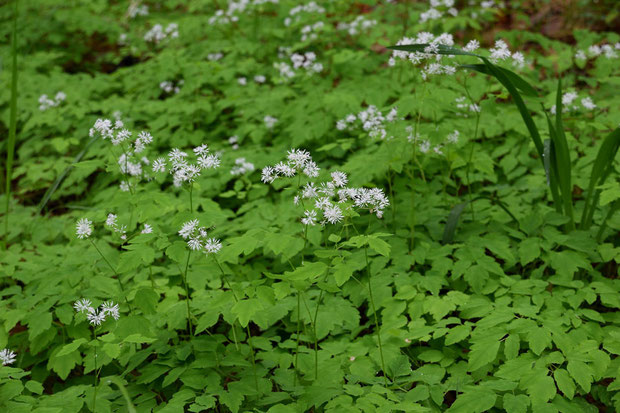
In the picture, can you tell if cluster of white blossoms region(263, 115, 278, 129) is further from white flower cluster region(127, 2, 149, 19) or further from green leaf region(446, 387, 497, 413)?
white flower cluster region(127, 2, 149, 19)

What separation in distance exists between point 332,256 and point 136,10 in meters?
6.04

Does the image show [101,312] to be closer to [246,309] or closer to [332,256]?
[246,309]

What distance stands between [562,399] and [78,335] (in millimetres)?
2027

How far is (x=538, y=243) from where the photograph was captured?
2395mm

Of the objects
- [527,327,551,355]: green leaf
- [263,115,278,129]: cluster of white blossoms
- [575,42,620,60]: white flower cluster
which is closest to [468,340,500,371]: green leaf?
[527,327,551,355]: green leaf

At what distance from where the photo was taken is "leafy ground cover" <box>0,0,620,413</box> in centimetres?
178

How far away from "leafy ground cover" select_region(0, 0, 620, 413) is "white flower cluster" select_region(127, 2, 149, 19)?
2.33 m

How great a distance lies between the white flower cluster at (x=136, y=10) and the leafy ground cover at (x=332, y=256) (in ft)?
7.64

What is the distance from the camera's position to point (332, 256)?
174 cm

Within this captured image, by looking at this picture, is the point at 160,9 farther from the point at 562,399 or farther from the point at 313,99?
the point at 562,399

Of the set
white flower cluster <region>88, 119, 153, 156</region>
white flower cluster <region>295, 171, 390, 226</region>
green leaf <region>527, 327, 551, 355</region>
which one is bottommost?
green leaf <region>527, 327, 551, 355</region>

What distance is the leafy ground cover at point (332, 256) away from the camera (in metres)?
1.78

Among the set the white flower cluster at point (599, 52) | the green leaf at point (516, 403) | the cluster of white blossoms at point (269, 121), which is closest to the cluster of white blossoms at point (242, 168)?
the cluster of white blossoms at point (269, 121)

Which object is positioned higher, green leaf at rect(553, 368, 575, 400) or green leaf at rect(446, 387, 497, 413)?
green leaf at rect(553, 368, 575, 400)
